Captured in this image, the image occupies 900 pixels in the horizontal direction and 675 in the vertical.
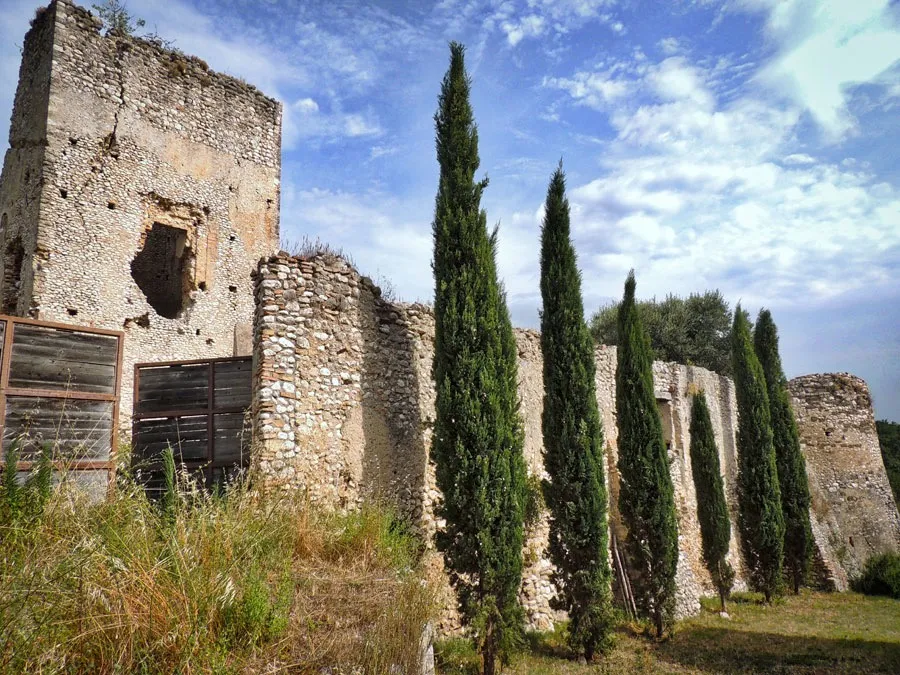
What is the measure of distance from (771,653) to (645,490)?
3.01 m

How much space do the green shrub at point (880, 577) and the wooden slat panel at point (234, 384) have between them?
59.6 feet

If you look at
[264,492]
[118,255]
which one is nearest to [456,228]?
[264,492]

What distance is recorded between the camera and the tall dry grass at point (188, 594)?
346 cm

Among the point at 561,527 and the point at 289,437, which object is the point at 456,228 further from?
the point at 561,527

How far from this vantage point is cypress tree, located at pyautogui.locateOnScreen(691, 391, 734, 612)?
45.2ft

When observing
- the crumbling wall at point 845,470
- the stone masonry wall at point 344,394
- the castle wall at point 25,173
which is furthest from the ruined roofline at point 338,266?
the crumbling wall at point 845,470

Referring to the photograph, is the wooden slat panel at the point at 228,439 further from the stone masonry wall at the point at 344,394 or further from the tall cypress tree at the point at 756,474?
the tall cypress tree at the point at 756,474

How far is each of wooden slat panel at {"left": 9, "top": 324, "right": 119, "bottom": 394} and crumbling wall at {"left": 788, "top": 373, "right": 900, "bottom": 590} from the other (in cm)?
1879

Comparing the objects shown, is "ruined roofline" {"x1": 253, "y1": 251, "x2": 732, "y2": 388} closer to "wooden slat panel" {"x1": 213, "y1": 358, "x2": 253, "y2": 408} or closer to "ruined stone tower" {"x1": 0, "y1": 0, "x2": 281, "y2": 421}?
"wooden slat panel" {"x1": 213, "y1": 358, "x2": 253, "y2": 408}

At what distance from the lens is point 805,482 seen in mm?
16984

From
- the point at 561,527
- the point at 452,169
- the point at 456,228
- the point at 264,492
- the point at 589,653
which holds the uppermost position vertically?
the point at 452,169

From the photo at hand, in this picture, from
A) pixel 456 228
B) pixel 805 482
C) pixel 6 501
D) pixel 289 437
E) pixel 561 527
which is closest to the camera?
pixel 6 501

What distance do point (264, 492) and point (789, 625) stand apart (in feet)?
36.8

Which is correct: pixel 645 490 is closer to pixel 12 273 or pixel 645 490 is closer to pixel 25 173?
pixel 12 273
